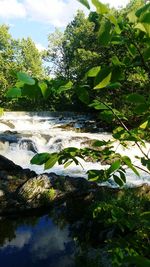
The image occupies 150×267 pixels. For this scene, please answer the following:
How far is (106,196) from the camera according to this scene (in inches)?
424

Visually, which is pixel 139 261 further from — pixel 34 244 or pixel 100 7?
pixel 34 244

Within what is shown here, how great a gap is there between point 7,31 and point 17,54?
13.2 feet

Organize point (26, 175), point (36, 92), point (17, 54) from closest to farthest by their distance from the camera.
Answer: point (36, 92), point (26, 175), point (17, 54)

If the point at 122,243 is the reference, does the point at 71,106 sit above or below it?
below

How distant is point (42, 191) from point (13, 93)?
36.5ft

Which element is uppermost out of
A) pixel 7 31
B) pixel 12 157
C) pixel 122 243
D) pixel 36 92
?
pixel 7 31

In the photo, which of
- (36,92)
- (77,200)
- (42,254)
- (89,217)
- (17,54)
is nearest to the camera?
(36,92)

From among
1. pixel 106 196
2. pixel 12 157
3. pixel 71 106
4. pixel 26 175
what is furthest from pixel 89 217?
pixel 71 106

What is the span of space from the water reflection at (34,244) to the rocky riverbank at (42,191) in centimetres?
91

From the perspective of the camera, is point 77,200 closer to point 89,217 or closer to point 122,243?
point 89,217

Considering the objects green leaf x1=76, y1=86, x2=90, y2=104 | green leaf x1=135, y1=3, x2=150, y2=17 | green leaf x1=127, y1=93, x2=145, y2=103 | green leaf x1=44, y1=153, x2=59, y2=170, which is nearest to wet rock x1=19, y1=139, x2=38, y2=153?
green leaf x1=44, y1=153, x2=59, y2=170

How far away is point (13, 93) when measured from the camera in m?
1.13

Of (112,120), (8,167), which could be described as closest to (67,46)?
(8,167)

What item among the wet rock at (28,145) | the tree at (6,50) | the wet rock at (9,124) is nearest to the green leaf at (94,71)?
the wet rock at (28,145)
